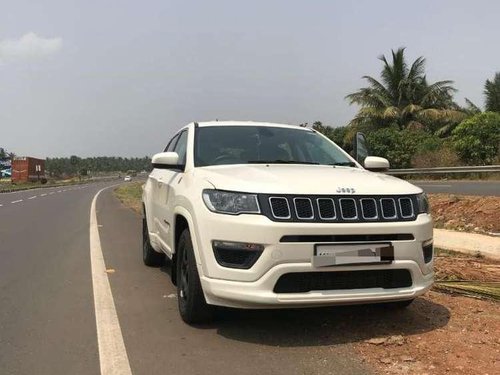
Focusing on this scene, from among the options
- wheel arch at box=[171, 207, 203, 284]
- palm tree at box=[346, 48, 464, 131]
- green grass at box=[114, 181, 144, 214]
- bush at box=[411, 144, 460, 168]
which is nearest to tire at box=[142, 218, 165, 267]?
wheel arch at box=[171, 207, 203, 284]

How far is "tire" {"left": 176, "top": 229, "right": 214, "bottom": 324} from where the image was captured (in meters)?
4.58

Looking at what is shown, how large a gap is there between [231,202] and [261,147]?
61.3 inches

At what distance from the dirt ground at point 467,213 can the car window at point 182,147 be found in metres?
5.99

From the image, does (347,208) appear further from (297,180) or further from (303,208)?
(297,180)

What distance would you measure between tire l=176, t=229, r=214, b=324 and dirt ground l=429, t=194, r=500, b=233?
6.79 m

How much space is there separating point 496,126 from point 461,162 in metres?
2.69

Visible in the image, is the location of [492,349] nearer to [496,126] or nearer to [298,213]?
[298,213]

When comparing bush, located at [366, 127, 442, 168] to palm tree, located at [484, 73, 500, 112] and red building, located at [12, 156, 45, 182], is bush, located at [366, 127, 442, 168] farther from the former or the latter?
red building, located at [12, 156, 45, 182]

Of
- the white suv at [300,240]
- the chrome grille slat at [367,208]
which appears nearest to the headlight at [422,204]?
the white suv at [300,240]

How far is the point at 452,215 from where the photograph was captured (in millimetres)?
11695

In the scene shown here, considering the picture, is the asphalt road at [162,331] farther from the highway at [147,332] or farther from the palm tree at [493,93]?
the palm tree at [493,93]

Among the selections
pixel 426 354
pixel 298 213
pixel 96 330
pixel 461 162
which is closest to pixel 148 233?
pixel 96 330

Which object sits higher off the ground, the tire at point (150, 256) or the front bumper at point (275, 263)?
the front bumper at point (275, 263)

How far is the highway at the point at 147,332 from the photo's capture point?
13.1ft
